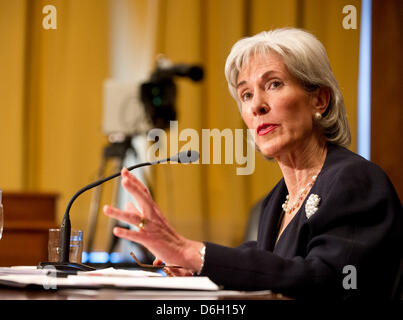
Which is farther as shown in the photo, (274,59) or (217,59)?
(217,59)

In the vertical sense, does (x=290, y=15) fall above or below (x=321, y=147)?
above

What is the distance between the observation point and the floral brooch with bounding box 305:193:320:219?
1.26 m

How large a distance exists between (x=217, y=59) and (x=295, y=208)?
3.03 meters

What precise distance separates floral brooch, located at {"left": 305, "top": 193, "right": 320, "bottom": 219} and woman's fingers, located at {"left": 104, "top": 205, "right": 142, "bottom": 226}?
0.45 metres

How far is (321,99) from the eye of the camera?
1.63m

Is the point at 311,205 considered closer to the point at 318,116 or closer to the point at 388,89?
the point at 318,116

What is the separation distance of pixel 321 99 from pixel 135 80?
2932 millimetres

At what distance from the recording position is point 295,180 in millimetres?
1621

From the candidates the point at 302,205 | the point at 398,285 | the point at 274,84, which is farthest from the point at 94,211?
the point at 398,285
